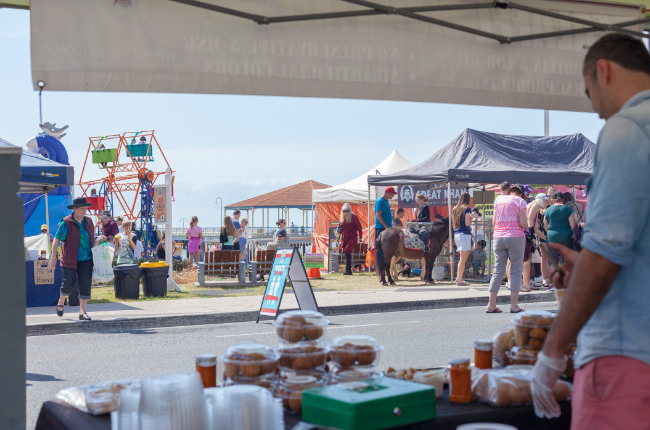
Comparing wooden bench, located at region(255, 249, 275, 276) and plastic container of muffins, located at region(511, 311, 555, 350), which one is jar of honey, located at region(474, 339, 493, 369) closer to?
plastic container of muffins, located at region(511, 311, 555, 350)

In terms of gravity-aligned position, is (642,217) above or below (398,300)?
above

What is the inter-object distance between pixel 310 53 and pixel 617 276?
2534 mm

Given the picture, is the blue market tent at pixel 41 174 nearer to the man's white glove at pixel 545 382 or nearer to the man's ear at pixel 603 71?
the man's white glove at pixel 545 382

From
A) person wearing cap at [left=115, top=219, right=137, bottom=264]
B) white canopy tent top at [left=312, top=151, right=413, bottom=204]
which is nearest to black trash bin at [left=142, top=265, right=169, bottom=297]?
person wearing cap at [left=115, top=219, right=137, bottom=264]

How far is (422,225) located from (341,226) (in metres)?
3.34

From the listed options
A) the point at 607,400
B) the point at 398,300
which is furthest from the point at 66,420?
the point at 398,300

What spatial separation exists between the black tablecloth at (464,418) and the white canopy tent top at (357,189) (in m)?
20.6

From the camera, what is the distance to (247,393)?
2143 millimetres

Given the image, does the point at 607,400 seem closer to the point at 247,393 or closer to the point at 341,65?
the point at 247,393

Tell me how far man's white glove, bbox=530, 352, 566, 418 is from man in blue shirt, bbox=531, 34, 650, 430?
0.09 meters

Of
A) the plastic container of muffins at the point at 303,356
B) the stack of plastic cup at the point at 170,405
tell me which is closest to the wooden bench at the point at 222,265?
the plastic container of muffins at the point at 303,356

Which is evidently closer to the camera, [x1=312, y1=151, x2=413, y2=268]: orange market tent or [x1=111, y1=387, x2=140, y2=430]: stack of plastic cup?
[x1=111, y1=387, x2=140, y2=430]: stack of plastic cup

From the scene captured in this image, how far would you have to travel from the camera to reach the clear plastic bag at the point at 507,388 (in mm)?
2680

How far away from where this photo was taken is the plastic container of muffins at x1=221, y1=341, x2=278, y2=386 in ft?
8.95
